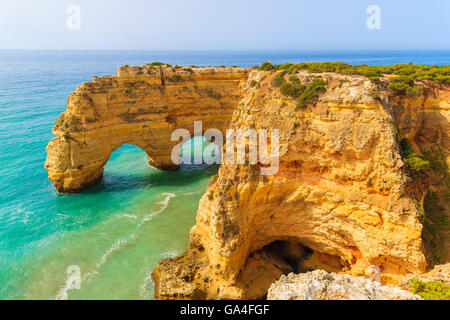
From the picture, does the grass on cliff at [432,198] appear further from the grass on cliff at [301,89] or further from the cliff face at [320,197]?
the grass on cliff at [301,89]

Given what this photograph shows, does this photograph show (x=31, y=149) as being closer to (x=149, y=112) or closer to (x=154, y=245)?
(x=149, y=112)

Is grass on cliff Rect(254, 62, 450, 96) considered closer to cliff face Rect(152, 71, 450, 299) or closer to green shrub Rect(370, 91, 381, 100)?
cliff face Rect(152, 71, 450, 299)

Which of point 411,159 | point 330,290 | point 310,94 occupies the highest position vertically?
point 310,94

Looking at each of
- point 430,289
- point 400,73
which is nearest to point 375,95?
point 400,73

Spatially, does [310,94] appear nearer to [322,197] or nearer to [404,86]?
[404,86]

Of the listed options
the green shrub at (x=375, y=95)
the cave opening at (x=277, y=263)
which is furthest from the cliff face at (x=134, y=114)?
the green shrub at (x=375, y=95)
